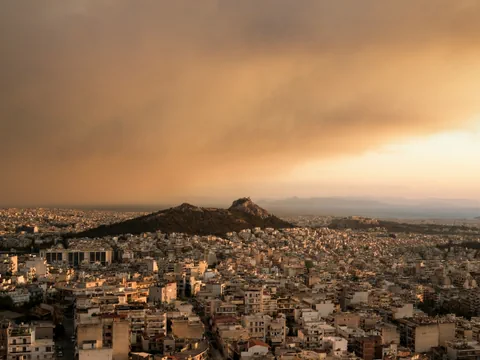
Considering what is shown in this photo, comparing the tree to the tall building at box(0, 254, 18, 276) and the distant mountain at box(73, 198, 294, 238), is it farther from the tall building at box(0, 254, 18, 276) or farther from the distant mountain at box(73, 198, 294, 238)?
the distant mountain at box(73, 198, 294, 238)

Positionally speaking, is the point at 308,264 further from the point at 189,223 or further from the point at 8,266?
the point at 189,223

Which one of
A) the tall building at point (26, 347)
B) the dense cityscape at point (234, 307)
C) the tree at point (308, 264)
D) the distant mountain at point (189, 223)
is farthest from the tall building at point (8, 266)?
the distant mountain at point (189, 223)

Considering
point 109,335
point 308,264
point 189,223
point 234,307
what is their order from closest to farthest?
point 109,335
point 234,307
point 308,264
point 189,223

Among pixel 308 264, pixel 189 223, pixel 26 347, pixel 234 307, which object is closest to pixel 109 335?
pixel 26 347

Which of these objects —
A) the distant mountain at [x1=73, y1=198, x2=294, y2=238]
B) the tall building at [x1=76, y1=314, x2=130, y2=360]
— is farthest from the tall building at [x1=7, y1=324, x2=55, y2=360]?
the distant mountain at [x1=73, y1=198, x2=294, y2=238]

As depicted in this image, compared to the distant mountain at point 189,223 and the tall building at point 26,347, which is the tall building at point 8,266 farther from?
the distant mountain at point 189,223
